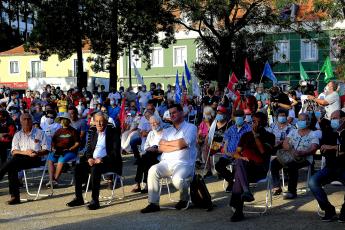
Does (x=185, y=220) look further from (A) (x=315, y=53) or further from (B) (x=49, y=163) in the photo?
(A) (x=315, y=53)

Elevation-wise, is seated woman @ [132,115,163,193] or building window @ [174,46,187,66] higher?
building window @ [174,46,187,66]

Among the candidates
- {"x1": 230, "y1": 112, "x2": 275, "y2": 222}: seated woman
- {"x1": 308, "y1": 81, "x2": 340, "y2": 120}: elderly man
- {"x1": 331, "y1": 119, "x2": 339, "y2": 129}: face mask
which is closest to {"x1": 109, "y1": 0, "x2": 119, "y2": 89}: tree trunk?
{"x1": 308, "y1": 81, "x2": 340, "y2": 120}: elderly man

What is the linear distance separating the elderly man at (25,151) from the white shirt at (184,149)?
2508 millimetres

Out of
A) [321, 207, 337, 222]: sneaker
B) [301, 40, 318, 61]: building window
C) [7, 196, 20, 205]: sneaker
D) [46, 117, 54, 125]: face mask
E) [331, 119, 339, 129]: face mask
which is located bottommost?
[7, 196, 20, 205]: sneaker

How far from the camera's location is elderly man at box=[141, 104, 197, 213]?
8.29 meters

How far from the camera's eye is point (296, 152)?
9.04m

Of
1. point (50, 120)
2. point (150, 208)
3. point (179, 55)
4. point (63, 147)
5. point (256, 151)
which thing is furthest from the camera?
point (179, 55)

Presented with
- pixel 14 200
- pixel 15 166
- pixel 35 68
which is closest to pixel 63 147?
pixel 15 166

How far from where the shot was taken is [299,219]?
25.2 ft

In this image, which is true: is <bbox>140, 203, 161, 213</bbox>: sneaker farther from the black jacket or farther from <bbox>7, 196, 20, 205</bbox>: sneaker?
<bbox>7, 196, 20, 205</bbox>: sneaker

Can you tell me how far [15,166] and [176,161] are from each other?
2910 millimetres

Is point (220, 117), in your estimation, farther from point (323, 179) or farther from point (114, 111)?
point (114, 111)

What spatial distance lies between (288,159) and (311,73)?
3649 centimetres

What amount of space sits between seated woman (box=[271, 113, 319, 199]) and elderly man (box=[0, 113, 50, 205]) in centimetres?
399
